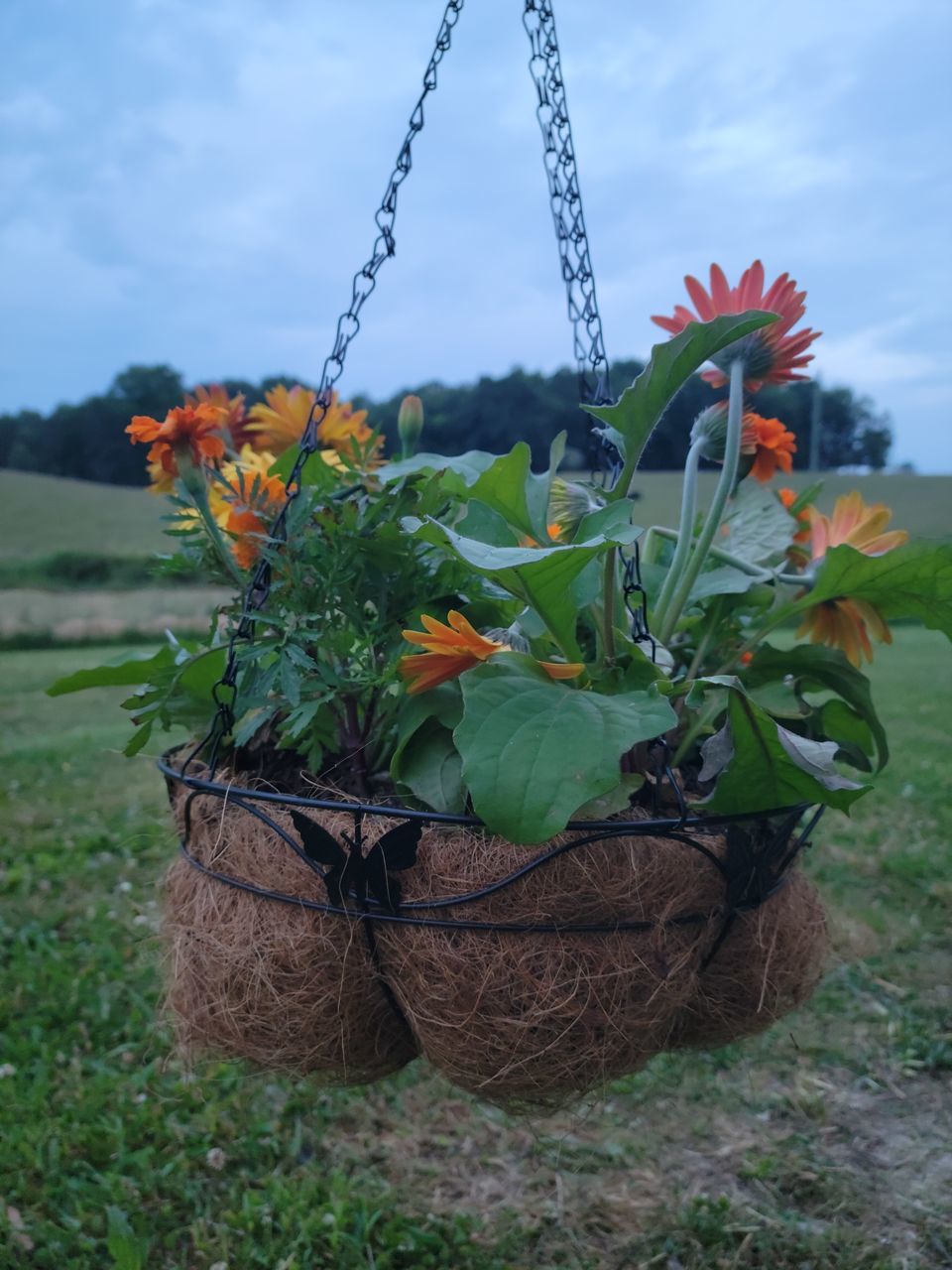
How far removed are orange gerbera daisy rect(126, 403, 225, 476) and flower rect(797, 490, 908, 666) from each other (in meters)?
0.71

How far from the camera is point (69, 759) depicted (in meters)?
4.91

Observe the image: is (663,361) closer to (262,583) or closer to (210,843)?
(262,583)

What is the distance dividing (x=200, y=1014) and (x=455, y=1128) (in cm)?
129

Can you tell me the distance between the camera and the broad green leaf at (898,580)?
3.34 feet

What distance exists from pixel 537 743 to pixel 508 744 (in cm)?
2

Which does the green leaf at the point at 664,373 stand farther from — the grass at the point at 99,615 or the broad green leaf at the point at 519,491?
the grass at the point at 99,615

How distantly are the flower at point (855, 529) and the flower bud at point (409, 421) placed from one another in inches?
21.0

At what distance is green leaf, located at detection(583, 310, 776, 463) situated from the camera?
86 cm

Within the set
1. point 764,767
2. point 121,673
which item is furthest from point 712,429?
point 121,673

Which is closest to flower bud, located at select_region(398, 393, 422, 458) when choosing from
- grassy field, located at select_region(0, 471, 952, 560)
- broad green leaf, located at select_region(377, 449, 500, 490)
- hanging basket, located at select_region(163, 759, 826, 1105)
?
broad green leaf, located at select_region(377, 449, 500, 490)

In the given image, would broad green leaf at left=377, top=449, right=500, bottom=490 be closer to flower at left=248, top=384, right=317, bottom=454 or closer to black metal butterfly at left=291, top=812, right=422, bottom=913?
flower at left=248, top=384, right=317, bottom=454

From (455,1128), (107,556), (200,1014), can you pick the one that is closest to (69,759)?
(455,1128)

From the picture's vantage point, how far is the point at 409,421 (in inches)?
51.7

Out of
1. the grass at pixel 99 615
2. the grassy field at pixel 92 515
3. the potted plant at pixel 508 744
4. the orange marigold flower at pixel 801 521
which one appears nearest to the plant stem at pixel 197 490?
the potted plant at pixel 508 744
